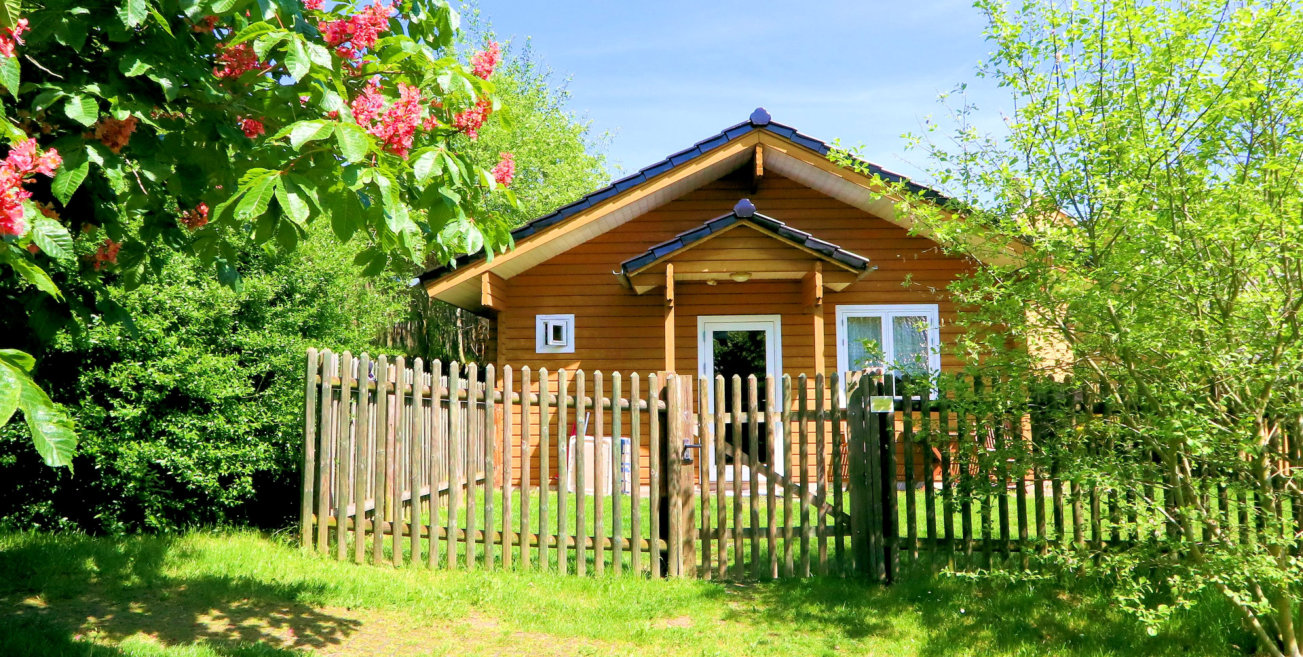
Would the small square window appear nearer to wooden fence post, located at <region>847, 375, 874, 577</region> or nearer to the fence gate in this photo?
the fence gate

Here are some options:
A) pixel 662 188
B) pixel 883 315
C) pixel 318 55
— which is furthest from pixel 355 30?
pixel 883 315

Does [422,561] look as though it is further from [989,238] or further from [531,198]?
[531,198]

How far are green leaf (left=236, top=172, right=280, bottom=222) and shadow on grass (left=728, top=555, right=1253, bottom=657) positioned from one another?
12.8ft

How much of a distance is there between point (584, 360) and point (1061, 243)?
26.9 feet

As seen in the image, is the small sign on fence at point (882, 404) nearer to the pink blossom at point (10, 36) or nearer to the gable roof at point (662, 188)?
the pink blossom at point (10, 36)

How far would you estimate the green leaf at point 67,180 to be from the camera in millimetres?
3025

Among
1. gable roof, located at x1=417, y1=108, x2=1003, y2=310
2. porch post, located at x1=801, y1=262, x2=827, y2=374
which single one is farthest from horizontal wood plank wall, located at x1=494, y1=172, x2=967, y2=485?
porch post, located at x1=801, y1=262, x2=827, y2=374

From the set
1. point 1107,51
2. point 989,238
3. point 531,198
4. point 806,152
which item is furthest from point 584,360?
point 531,198

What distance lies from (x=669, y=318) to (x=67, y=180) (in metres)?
8.30

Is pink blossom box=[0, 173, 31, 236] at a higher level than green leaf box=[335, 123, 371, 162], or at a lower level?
lower

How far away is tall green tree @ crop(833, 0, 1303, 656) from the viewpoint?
171 inches

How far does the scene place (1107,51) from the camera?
475 cm

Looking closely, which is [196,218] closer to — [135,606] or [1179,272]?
[135,606]

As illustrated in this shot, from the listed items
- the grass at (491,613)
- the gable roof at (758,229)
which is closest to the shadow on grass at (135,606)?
the grass at (491,613)
